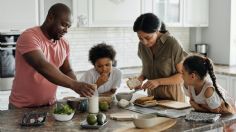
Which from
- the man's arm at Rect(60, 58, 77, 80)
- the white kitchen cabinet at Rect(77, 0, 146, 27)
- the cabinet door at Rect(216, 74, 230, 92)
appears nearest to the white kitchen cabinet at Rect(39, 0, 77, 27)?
the white kitchen cabinet at Rect(77, 0, 146, 27)

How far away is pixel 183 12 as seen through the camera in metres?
5.20

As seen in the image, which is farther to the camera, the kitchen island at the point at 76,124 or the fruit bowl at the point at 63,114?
the fruit bowl at the point at 63,114

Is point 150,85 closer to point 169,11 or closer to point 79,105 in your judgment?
point 79,105

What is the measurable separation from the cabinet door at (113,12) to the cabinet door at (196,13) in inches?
33.7

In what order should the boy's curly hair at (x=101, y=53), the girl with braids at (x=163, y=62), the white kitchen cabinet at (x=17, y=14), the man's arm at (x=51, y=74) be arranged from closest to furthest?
the man's arm at (x=51, y=74), the girl with braids at (x=163, y=62), the boy's curly hair at (x=101, y=53), the white kitchen cabinet at (x=17, y=14)

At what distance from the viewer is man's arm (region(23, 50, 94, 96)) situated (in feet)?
6.95

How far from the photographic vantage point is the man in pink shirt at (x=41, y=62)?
2152mm

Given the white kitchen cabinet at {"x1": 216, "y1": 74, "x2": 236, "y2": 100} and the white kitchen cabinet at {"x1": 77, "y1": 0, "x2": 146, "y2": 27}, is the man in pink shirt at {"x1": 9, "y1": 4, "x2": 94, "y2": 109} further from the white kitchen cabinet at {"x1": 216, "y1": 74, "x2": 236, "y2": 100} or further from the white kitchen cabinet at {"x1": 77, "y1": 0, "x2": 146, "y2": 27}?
the white kitchen cabinet at {"x1": 216, "y1": 74, "x2": 236, "y2": 100}

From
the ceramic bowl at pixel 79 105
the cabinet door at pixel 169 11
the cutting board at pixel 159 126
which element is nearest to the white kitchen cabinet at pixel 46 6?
the cabinet door at pixel 169 11

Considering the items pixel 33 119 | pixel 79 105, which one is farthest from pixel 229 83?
pixel 33 119

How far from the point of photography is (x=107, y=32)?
16.3 ft

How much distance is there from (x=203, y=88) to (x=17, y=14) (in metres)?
2.27

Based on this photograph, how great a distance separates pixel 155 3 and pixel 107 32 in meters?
0.74

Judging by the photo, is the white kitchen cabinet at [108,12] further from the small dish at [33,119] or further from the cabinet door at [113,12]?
the small dish at [33,119]
